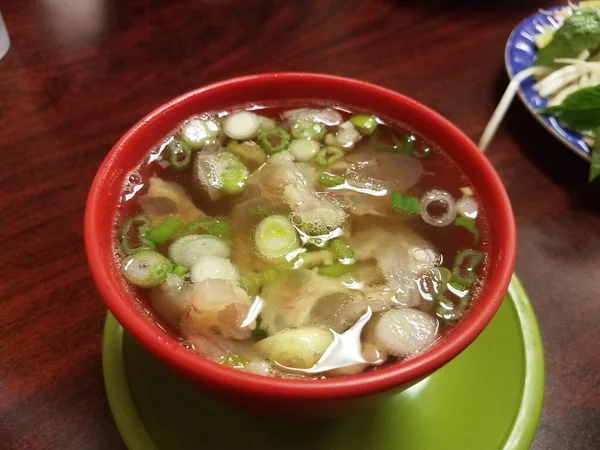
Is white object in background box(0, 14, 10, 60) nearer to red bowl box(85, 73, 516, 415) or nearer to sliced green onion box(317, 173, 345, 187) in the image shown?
red bowl box(85, 73, 516, 415)

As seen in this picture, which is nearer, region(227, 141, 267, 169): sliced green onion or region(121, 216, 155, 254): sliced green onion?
region(121, 216, 155, 254): sliced green onion

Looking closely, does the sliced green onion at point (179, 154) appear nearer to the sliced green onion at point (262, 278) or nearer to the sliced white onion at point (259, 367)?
the sliced green onion at point (262, 278)

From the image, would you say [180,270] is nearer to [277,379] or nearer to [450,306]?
[277,379]

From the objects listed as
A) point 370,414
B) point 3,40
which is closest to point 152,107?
point 3,40

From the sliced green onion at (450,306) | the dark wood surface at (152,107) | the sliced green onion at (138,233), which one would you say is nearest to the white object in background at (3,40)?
the dark wood surface at (152,107)

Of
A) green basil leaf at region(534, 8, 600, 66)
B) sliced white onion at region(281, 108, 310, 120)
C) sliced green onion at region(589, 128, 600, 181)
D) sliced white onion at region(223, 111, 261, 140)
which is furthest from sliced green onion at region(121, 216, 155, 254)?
green basil leaf at region(534, 8, 600, 66)

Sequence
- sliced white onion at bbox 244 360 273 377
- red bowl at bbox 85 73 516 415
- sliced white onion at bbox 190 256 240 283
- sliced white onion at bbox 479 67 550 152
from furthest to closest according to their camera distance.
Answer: sliced white onion at bbox 479 67 550 152, sliced white onion at bbox 190 256 240 283, sliced white onion at bbox 244 360 273 377, red bowl at bbox 85 73 516 415

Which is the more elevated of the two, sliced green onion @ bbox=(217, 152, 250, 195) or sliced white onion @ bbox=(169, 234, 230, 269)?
sliced green onion @ bbox=(217, 152, 250, 195)
